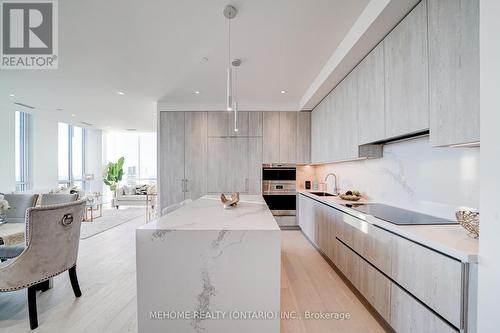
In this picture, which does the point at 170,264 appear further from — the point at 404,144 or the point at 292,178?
the point at 292,178

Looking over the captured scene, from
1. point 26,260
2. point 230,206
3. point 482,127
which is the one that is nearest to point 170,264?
point 230,206

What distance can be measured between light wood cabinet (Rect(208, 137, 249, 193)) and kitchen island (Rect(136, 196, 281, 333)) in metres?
3.33

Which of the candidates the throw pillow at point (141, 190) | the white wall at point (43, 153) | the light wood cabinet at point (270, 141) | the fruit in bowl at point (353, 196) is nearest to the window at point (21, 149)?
the white wall at point (43, 153)

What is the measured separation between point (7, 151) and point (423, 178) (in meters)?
8.17

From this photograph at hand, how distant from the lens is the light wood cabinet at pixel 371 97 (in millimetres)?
2184

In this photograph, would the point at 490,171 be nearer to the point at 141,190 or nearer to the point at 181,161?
the point at 181,161

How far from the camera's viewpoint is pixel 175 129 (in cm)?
473

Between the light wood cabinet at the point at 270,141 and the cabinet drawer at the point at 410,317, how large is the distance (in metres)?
3.37

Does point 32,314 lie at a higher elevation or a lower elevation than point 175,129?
lower

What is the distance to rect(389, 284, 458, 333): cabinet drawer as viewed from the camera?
4.13ft

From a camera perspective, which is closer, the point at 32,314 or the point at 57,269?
the point at 32,314

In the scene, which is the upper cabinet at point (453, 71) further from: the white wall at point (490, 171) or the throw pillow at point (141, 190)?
the throw pillow at point (141, 190)

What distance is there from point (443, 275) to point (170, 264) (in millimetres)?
1600

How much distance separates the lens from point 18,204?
2.68 metres
